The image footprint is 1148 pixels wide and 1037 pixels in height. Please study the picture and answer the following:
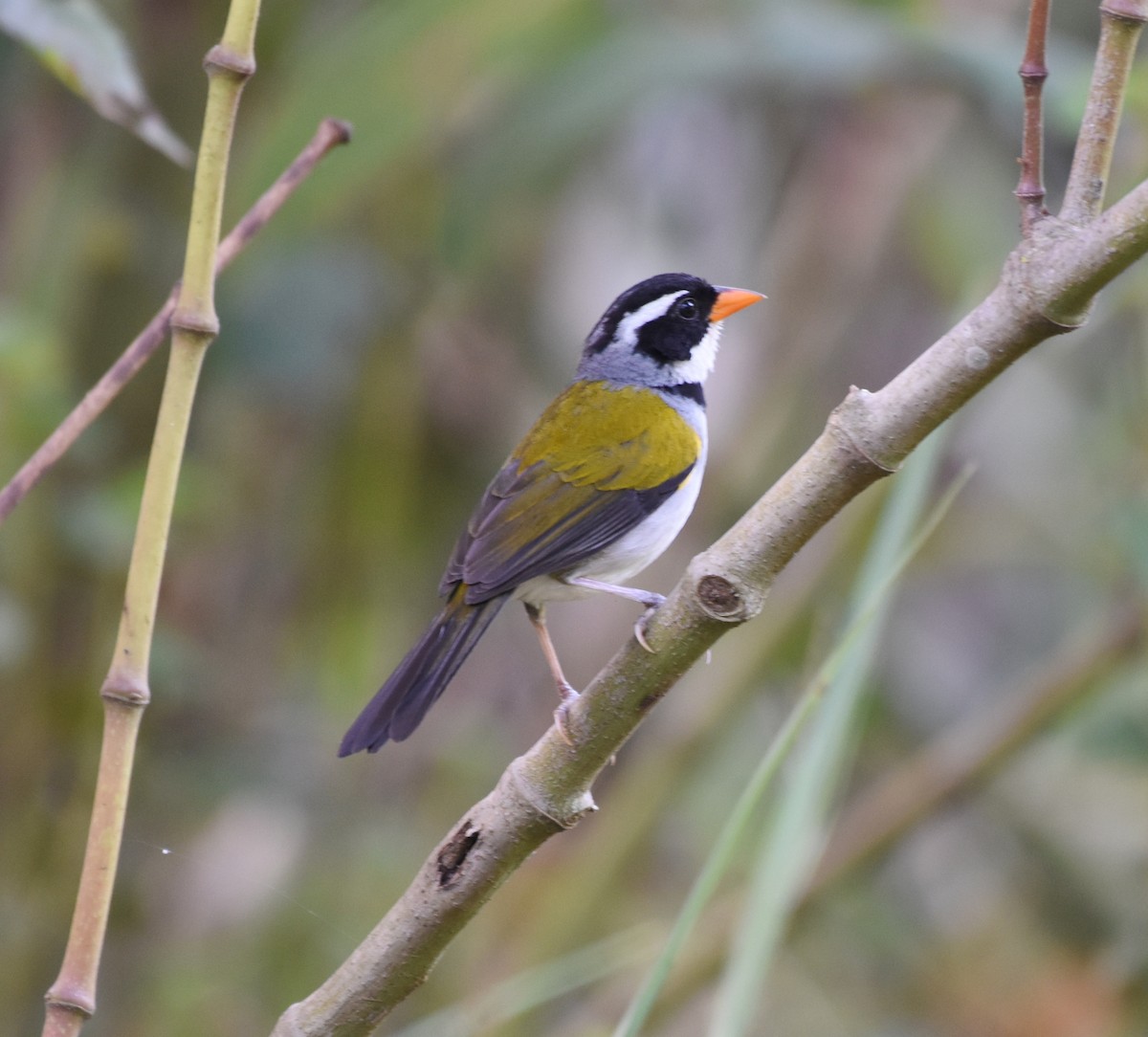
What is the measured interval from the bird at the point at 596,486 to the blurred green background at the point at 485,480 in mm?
632

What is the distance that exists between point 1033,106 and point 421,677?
3.66ft

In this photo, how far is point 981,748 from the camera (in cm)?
340

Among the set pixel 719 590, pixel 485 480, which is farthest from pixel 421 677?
pixel 485 480

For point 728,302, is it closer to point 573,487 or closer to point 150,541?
point 573,487

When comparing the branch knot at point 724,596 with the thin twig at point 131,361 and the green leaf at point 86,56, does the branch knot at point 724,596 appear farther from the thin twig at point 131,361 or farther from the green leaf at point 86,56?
the green leaf at point 86,56

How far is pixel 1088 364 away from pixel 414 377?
227cm

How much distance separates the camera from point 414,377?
4.44m

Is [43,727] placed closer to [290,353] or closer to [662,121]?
[290,353]

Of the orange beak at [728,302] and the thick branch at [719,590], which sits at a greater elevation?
the orange beak at [728,302]

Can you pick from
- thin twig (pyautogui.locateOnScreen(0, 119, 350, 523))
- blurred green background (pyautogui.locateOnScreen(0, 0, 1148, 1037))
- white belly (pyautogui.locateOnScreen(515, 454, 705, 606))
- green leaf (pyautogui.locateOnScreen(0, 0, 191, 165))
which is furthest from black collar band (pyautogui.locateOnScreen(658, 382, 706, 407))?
thin twig (pyautogui.locateOnScreen(0, 119, 350, 523))

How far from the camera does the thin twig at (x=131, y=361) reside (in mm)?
1318

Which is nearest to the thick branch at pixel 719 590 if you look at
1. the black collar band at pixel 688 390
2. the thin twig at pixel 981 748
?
the black collar band at pixel 688 390

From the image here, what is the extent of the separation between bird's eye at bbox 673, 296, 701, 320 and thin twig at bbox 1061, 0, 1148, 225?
5.63 ft

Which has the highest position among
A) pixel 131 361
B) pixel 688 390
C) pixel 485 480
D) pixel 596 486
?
pixel 485 480
